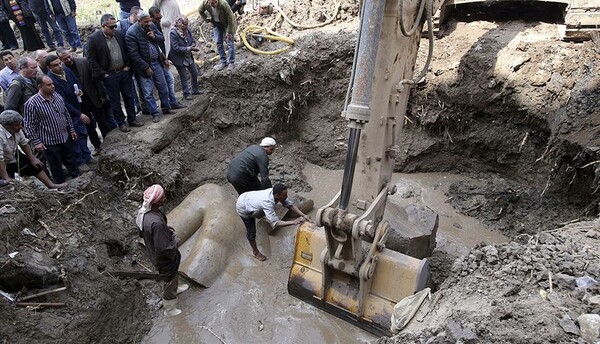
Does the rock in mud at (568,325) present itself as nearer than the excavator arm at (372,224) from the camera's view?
Yes

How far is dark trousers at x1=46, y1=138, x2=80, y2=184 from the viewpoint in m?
5.93

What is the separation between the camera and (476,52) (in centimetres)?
722

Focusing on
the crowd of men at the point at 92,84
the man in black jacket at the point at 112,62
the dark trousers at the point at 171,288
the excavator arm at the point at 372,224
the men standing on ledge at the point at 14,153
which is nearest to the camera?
the excavator arm at the point at 372,224

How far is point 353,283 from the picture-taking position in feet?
14.9

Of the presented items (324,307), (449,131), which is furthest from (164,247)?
(449,131)

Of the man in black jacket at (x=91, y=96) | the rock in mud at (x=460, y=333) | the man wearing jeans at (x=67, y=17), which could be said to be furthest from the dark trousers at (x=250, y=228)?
the man wearing jeans at (x=67, y=17)

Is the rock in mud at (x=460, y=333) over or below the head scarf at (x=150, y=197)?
over

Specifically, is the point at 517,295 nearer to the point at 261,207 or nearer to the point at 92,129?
the point at 261,207

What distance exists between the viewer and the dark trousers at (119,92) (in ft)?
21.2

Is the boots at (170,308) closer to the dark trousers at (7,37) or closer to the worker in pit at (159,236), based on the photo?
the worker in pit at (159,236)

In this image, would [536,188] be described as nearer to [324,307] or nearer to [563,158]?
[563,158]

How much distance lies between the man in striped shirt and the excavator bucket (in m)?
3.49

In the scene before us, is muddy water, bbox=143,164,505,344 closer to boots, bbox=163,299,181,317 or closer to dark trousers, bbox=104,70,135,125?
boots, bbox=163,299,181,317

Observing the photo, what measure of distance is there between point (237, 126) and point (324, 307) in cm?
402
